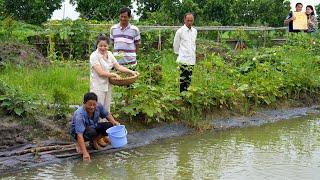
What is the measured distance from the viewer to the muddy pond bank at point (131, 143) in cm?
659

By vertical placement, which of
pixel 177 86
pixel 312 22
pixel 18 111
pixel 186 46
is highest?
pixel 312 22

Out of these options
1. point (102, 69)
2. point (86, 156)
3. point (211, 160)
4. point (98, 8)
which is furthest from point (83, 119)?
point (98, 8)

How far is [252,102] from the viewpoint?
10.4m

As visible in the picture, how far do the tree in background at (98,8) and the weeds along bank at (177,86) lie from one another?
54.7ft

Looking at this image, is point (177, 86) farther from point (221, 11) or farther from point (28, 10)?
point (28, 10)

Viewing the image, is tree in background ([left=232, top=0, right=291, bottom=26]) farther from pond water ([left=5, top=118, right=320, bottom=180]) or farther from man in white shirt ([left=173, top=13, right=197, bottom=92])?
pond water ([left=5, top=118, right=320, bottom=180])

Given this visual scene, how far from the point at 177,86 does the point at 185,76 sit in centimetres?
24

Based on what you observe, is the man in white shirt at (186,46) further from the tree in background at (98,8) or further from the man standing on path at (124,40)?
the tree in background at (98,8)

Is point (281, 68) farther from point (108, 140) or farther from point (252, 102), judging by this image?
point (108, 140)

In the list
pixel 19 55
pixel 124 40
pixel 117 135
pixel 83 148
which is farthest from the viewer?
pixel 19 55

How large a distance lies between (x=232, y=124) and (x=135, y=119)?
1.81 metres

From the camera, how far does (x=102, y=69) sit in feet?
23.7

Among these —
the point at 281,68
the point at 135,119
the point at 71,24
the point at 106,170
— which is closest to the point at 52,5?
the point at 71,24

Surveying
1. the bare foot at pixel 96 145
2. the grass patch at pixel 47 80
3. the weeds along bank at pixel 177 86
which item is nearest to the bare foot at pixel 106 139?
the bare foot at pixel 96 145
